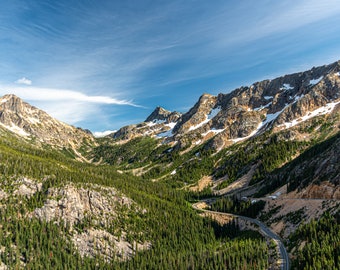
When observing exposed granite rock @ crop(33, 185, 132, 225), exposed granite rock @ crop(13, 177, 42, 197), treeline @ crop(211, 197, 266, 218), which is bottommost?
treeline @ crop(211, 197, 266, 218)

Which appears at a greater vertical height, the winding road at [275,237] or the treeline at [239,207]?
the treeline at [239,207]

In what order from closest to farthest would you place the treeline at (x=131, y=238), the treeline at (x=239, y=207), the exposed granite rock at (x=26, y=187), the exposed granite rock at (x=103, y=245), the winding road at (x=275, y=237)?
the winding road at (x=275, y=237)
the treeline at (x=131, y=238)
the exposed granite rock at (x=103, y=245)
the exposed granite rock at (x=26, y=187)
the treeline at (x=239, y=207)

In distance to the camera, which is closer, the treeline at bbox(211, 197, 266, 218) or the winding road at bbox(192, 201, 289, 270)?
the winding road at bbox(192, 201, 289, 270)

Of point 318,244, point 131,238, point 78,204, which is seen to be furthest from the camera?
point 78,204

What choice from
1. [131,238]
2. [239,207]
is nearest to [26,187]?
[131,238]

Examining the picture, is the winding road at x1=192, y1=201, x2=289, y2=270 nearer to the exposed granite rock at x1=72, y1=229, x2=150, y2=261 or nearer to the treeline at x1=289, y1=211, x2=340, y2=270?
the treeline at x1=289, y1=211, x2=340, y2=270

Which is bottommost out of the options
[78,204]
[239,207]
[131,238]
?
[131,238]

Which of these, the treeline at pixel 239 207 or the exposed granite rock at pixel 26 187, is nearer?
the exposed granite rock at pixel 26 187

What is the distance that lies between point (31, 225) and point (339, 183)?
15091 centimetres

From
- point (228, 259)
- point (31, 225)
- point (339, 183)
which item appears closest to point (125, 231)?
point (31, 225)

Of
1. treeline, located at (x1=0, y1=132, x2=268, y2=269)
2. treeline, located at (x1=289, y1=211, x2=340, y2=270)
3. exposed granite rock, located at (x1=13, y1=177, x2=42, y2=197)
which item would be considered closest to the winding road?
treeline, located at (x1=289, y1=211, x2=340, y2=270)

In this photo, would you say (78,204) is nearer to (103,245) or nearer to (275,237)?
(103,245)

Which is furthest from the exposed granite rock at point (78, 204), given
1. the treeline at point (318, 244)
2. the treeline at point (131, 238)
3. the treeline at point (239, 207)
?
the treeline at point (318, 244)

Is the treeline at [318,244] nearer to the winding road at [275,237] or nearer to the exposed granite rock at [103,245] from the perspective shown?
the winding road at [275,237]
